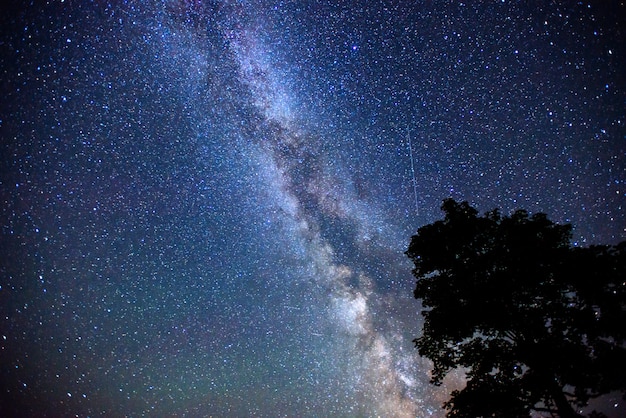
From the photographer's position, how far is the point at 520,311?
780 centimetres

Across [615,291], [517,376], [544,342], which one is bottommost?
[517,376]

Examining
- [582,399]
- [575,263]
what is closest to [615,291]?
[575,263]

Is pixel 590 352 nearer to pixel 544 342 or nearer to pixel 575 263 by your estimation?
pixel 544 342

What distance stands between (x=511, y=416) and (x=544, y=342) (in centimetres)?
190

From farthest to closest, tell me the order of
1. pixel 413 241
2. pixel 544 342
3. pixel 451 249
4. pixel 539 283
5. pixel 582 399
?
pixel 413 241 → pixel 451 249 → pixel 539 283 → pixel 544 342 → pixel 582 399

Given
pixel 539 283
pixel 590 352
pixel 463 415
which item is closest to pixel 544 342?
pixel 590 352

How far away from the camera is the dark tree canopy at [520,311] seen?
696 cm

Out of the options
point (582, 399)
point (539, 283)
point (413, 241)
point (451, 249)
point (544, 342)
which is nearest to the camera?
point (582, 399)

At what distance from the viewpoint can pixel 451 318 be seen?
8180mm

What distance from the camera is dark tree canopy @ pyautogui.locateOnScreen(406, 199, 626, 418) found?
696cm

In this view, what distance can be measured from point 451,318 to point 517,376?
1986 millimetres

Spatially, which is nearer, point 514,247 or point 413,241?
point 514,247

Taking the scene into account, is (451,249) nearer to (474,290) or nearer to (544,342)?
(474,290)

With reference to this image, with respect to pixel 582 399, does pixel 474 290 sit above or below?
above
